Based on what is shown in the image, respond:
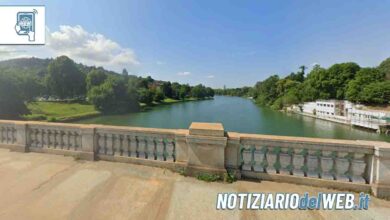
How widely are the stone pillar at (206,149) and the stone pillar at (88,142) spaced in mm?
2126

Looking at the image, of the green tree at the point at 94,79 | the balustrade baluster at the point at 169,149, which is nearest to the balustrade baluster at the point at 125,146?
the balustrade baluster at the point at 169,149

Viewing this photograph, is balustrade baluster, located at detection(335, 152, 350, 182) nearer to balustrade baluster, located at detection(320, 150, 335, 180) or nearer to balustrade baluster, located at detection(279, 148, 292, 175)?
balustrade baluster, located at detection(320, 150, 335, 180)

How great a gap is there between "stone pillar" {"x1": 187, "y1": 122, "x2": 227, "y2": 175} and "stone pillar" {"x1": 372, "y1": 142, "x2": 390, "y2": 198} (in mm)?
2180

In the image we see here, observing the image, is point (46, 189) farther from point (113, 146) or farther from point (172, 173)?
point (172, 173)

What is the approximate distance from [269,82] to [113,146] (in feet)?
284

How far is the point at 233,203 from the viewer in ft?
9.13

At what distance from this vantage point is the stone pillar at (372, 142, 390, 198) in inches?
111

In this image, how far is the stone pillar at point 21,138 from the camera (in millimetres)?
4738

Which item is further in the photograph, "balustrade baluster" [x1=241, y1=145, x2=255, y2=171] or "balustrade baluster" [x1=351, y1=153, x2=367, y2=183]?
"balustrade baluster" [x1=241, y1=145, x2=255, y2=171]

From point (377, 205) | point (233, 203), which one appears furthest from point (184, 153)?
point (377, 205)

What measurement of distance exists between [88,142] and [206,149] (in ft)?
8.41

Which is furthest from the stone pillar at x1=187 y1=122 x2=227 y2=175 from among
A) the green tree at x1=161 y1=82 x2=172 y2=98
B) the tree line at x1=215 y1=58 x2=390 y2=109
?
the green tree at x1=161 y1=82 x2=172 y2=98

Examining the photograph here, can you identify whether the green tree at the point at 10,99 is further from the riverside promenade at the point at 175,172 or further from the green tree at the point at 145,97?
the green tree at the point at 145,97

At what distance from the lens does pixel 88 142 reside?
13.8ft
